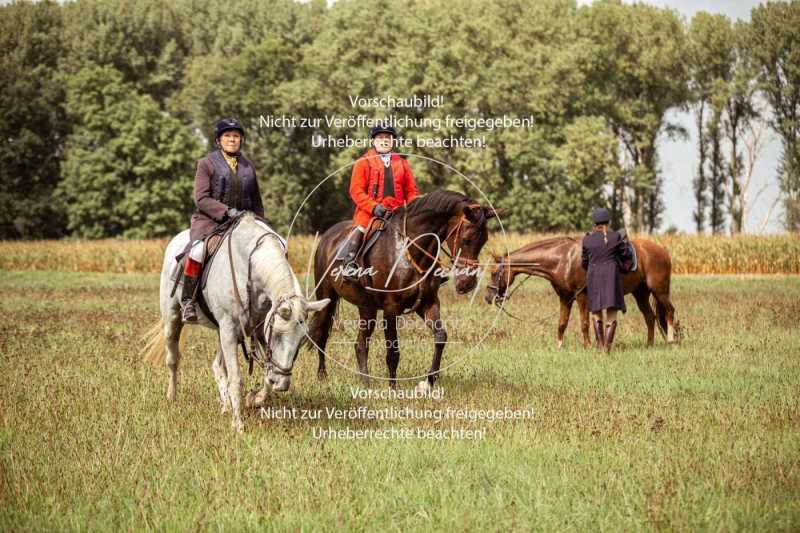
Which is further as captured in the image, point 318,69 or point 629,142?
point 629,142

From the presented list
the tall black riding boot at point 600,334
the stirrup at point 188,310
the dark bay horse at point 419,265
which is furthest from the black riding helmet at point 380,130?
the tall black riding boot at point 600,334

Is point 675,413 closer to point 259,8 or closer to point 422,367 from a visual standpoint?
point 422,367

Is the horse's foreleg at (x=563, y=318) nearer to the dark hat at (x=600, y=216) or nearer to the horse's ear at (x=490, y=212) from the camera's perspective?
the dark hat at (x=600, y=216)

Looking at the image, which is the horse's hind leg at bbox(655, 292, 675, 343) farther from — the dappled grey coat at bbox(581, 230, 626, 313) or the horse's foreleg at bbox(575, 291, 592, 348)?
the dappled grey coat at bbox(581, 230, 626, 313)

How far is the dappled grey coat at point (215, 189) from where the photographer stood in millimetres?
9195

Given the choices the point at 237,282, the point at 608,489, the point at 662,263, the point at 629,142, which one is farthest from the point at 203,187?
the point at 629,142

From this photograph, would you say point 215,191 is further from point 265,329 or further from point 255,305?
point 265,329

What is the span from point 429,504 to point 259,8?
68824 mm

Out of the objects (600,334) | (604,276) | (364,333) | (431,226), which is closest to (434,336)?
(364,333)

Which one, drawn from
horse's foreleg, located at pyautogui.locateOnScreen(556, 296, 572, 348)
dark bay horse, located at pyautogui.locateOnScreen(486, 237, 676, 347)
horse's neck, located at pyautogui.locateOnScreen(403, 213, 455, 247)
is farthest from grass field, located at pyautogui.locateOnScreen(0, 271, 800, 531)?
horse's neck, located at pyautogui.locateOnScreen(403, 213, 455, 247)

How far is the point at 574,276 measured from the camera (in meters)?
15.5

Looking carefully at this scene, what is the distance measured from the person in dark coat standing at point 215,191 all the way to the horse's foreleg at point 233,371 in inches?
30.6

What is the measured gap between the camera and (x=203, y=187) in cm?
923

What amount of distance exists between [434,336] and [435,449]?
2.59 metres
